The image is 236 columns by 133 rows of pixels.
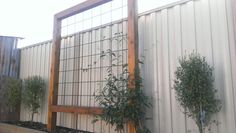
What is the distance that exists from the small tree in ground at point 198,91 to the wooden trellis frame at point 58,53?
0.82m

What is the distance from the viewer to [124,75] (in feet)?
12.4

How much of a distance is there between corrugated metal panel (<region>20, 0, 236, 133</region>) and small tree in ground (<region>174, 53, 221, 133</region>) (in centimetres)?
14

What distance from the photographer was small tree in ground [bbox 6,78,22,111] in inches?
226

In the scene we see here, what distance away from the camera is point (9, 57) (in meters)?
6.30

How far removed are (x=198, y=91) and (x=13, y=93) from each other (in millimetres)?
4667

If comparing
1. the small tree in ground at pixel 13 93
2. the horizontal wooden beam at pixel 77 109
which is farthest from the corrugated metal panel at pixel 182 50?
the small tree in ground at pixel 13 93

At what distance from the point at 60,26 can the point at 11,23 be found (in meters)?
2.41

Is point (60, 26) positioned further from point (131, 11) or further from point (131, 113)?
point (131, 113)

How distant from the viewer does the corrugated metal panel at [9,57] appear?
20.2ft

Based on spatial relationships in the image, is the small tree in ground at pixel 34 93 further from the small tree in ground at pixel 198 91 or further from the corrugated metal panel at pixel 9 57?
the small tree in ground at pixel 198 91

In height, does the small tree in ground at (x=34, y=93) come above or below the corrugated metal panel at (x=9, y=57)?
below

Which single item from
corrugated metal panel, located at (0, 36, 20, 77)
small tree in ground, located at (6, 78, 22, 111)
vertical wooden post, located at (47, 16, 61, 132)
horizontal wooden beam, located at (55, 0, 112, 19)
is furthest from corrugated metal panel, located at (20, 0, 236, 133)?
corrugated metal panel, located at (0, 36, 20, 77)

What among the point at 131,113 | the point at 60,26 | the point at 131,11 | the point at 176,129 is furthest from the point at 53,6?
the point at 176,129

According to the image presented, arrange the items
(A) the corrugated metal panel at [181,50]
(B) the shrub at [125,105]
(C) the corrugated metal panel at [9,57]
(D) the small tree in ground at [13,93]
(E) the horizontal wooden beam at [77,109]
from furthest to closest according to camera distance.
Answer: (C) the corrugated metal panel at [9,57] → (D) the small tree in ground at [13,93] → (E) the horizontal wooden beam at [77,109] → (B) the shrub at [125,105] → (A) the corrugated metal panel at [181,50]
